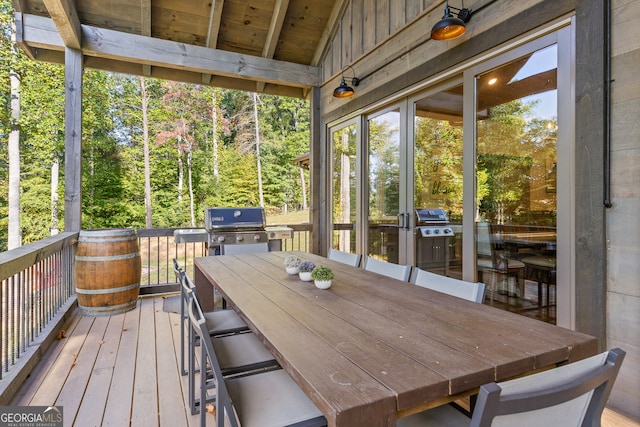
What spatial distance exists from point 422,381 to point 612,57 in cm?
203

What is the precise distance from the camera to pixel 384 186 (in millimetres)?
3822

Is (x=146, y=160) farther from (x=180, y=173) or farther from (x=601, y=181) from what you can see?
(x=601, y=181)

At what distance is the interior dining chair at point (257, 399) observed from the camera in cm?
106

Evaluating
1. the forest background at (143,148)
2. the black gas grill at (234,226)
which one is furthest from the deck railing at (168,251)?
the forest background at (143,148)

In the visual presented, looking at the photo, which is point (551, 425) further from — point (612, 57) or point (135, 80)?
point (135, 80)

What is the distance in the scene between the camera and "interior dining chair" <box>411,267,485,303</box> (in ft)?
5.08

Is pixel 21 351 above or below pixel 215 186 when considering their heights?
below

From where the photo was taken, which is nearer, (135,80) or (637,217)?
(637,217)

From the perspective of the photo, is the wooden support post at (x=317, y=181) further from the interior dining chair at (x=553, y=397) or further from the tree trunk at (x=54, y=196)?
the tree trunk at (x=54, y=196)

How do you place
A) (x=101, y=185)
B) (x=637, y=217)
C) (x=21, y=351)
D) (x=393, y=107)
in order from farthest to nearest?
(x=101, y=185)
(x=393, y=107)
(x=21, y=351)
(x=637, y=217)

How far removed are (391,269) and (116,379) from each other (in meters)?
1.89

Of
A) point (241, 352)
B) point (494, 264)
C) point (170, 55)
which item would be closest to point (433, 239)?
point (494, 264)

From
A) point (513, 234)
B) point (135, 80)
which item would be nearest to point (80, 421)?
point (513, 234)

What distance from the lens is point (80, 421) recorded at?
5.74 feet
